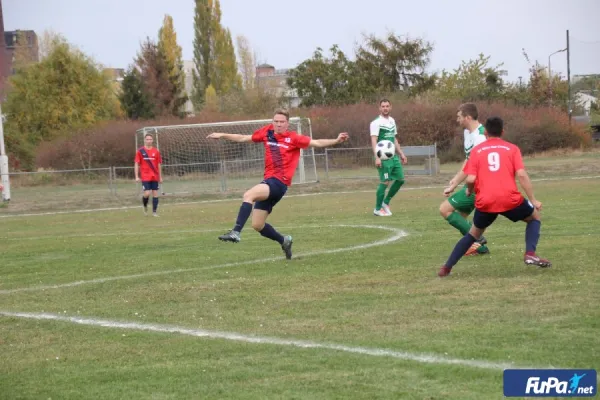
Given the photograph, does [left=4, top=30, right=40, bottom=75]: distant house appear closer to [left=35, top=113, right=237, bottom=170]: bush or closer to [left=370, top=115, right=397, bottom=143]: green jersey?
[left=35, top=113, right=237, bottom=170]: bush

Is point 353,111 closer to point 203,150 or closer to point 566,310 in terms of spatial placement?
point 203,150

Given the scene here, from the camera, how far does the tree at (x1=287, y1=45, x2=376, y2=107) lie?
63625 millimetres

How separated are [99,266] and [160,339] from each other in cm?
514

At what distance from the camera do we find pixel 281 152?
1152cm

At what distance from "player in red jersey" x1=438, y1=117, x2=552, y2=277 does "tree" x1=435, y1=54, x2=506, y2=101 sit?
51723 mm

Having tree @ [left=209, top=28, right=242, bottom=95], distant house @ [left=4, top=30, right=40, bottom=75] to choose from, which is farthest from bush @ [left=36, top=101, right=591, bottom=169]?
tree @ [left=209, top=28, right=242, bottom=95]

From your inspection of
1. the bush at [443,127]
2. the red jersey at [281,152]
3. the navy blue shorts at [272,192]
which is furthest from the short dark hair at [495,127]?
the bush at [443,127]

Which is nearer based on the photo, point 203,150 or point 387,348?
point 387,348

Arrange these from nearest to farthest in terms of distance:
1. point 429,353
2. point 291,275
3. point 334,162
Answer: point 429,353 → point 291,275 → point 334,162

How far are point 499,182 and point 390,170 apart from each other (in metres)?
8.66

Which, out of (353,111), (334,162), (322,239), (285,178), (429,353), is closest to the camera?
(429,353)

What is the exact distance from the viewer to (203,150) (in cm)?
3600

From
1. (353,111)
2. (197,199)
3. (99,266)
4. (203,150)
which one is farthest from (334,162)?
(99,266)

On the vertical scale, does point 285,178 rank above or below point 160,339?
above
